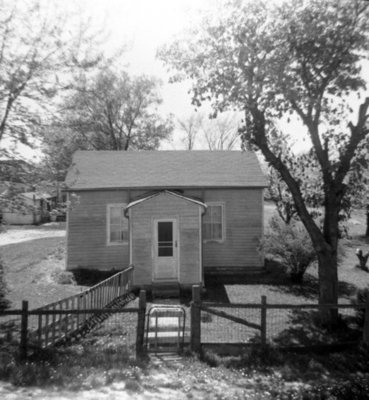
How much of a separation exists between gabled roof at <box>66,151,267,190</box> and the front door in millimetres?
2556

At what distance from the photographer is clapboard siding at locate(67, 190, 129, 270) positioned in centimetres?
1677

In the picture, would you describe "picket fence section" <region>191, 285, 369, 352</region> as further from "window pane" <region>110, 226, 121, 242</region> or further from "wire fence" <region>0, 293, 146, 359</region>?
"window pane" <region>110, 226, 121, 242</region>

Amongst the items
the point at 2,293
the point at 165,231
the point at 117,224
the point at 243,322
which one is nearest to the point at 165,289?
the point at 165,231

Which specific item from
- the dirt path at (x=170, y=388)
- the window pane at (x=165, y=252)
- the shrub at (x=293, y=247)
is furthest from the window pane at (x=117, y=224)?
the dirt path at (x=170, y=388)

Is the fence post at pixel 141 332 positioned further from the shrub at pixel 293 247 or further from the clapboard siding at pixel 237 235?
the clapboard siding at pixel 237 235

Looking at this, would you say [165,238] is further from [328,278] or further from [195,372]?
[195,372]

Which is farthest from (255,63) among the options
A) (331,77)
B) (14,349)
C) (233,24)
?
(14,349)

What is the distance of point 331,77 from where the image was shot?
9727 millimetres

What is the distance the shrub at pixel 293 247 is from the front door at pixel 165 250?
3965mm

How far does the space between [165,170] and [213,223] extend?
3.55 meters

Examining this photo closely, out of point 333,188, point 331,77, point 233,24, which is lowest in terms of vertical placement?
point 333,188

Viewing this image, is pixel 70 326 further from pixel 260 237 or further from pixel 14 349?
pixel 260 237

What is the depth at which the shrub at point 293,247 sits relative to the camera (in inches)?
575

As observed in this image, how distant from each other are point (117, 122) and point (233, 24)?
33.1 meters
